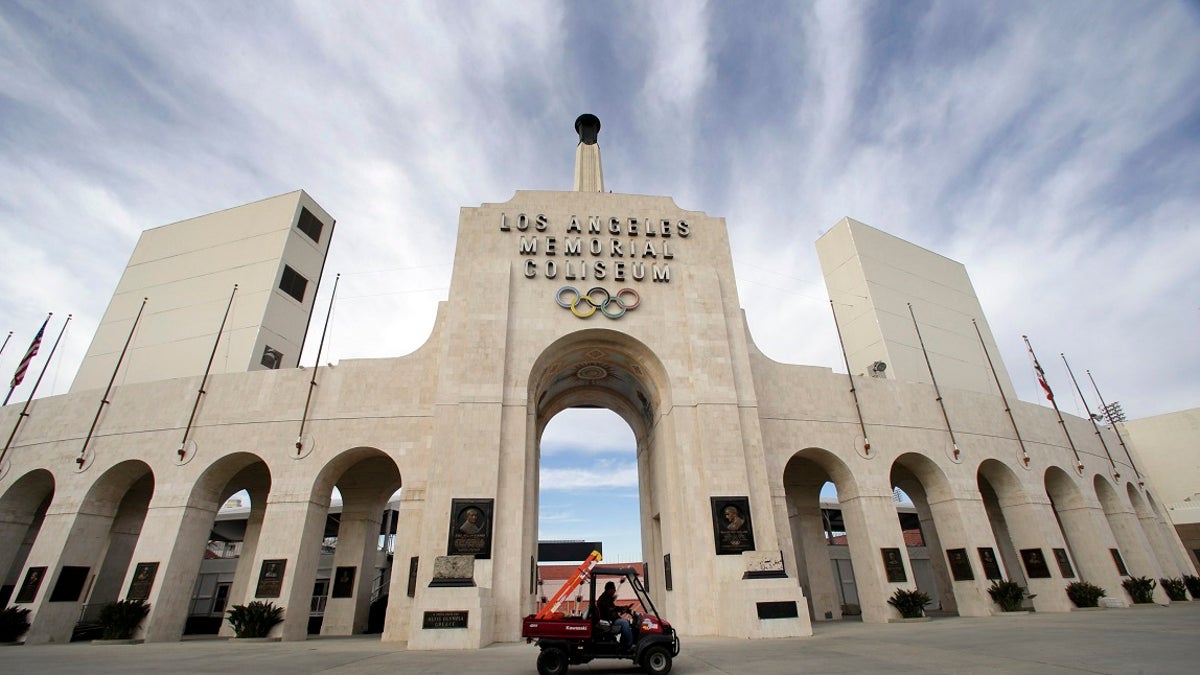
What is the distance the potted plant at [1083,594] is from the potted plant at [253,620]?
31793mm

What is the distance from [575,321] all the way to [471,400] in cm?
541

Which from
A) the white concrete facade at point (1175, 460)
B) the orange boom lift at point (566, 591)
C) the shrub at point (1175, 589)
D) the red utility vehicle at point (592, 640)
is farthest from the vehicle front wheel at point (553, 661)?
the white concrete facade at point (1175, 460)

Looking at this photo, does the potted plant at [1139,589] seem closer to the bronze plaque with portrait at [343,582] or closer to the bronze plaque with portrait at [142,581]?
the bronze plaque with portrait at [343,582]

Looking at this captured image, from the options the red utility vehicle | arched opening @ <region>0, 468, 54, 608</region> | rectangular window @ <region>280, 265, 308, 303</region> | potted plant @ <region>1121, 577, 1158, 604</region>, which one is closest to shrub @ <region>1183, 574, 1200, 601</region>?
potted plant @ <region>1121, 577, 1158, 604</region>

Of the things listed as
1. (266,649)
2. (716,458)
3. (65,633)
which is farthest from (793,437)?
(65,633)

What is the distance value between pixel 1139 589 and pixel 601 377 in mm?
26773

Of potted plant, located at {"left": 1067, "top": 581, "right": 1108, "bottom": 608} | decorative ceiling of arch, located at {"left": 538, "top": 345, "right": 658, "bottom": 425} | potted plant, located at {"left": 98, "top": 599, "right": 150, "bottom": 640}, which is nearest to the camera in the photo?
potted plant, located at {"left": 98, "top": 599, "right": 150, "bottom": 640}

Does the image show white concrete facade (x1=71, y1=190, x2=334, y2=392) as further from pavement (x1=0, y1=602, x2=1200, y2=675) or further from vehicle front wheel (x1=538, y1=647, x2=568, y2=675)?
vehicle front wheel (x1=538, y1=647, x2=568, y2=675)

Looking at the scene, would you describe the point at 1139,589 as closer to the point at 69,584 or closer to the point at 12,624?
the point at 69,584

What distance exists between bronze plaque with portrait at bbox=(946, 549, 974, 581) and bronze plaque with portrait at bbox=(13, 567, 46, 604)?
3584 cm

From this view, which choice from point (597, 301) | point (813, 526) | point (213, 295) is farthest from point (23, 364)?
point (813, 526)

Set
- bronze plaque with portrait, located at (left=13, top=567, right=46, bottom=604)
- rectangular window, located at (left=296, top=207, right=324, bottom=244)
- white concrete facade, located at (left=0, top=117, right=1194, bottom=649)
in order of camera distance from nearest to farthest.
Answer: white concrete facade, located at (left=0, top=117, right=1194, bottom=649)
bronze plaque with portrait, located at (left=13, top=567, right=46, bottom=604)
rectangular window, located at (left=296, top=207, right=324, bottom=244)

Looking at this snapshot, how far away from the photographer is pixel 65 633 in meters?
19.8

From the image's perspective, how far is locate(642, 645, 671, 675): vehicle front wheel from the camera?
9.39m
